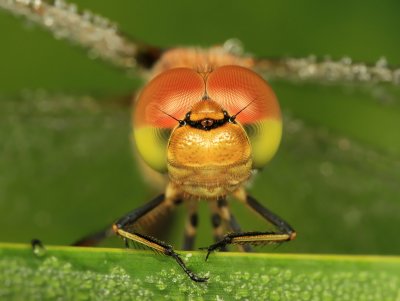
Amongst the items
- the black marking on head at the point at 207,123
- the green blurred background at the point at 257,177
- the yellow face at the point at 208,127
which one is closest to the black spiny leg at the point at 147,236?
the yellow face at the point at 208,127

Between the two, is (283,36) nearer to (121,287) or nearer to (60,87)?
(60,87)

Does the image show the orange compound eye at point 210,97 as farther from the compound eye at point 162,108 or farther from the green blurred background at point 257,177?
the green blurred background at point 257,177

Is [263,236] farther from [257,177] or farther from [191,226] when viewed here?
[257,177]

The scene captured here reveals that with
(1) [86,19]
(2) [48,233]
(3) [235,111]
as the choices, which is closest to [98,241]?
(2) [48,233]

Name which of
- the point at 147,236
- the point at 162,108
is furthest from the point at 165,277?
the point at 162,108

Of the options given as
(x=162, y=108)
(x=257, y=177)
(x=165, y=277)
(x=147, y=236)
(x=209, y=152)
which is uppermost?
(x=257, y=177)

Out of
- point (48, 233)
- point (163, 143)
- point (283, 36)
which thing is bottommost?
point (163, 143)

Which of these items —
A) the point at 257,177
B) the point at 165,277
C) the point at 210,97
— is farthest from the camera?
the point at 257,177
